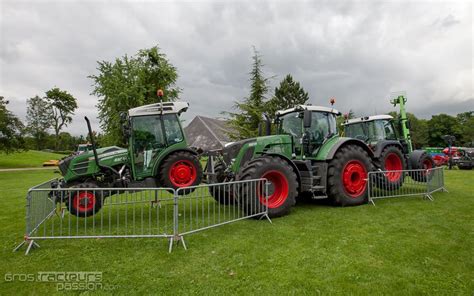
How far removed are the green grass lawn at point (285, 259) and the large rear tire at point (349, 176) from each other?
1.08 m

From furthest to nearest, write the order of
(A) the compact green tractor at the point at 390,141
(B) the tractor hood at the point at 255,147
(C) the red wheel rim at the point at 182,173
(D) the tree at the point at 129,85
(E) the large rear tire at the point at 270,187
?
(D) the tree at the point at 129,85, (A) the compact green tractor at the point at 390,141, (C) the red wheel rim at the point at 182,173, (B) the tractor hood at the point at 255,147, (E) the large rear tire at the point at 270,187

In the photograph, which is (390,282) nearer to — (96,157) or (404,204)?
(404,204)

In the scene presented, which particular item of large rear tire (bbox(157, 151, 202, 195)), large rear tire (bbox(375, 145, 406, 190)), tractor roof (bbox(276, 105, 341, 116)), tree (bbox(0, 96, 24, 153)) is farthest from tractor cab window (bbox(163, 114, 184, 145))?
tree (bbox(0, 96, 24, 153))

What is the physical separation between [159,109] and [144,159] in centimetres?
137

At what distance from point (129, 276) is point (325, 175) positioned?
16.9ft

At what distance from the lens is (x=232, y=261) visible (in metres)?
3.76

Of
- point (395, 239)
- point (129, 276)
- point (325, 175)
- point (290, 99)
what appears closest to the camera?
point (129, 276)

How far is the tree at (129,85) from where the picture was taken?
58.7 feet

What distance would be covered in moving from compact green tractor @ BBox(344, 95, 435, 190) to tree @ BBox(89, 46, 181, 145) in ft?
43.9

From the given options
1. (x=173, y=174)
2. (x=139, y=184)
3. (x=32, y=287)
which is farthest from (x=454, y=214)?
(x=32, y=287)

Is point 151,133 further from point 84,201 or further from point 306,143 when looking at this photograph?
point 306,143

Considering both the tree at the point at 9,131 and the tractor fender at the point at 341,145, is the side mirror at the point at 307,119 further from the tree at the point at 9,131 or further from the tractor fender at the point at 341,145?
the tree at the point at 9,131

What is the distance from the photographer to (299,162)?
7016mm

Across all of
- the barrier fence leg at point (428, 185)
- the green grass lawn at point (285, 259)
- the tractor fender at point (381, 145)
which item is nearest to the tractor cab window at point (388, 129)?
the tractor fender at point (381, 145)
